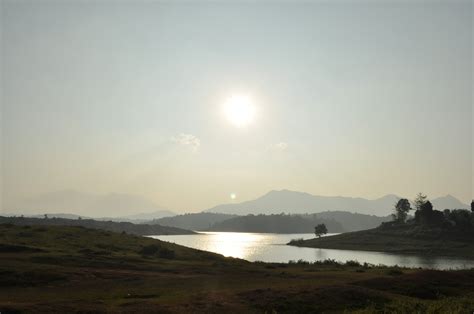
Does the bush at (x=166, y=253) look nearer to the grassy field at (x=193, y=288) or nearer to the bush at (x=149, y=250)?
the bush at (x=149, y=250)

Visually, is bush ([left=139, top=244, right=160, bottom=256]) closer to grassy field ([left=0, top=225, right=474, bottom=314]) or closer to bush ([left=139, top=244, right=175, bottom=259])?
bush ([left=139, top=244, right=175, bottom=259])

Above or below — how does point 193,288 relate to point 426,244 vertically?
above

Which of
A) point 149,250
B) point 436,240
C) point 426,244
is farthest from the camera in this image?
point 436,240

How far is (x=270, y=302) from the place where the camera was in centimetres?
3903

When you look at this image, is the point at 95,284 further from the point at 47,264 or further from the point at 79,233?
the point at 79,233

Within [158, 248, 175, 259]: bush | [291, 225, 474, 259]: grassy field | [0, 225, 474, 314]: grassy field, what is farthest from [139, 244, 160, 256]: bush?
[291, 225, 474, 259]: grassy field

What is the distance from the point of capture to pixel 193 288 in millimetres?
49000

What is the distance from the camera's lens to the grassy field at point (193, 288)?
37656 mm

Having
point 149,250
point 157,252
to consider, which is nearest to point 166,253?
point 157,252

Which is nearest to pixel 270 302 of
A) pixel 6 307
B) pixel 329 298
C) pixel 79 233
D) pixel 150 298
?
pixel 329 298

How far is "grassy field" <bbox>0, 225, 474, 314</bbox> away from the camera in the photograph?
3766 cm

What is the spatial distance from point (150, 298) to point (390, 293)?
26014 mm

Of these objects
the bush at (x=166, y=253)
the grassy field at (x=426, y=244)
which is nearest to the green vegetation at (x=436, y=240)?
the grassy field at (x=426, y=244)

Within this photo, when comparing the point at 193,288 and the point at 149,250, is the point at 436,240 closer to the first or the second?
the point at 149,250
